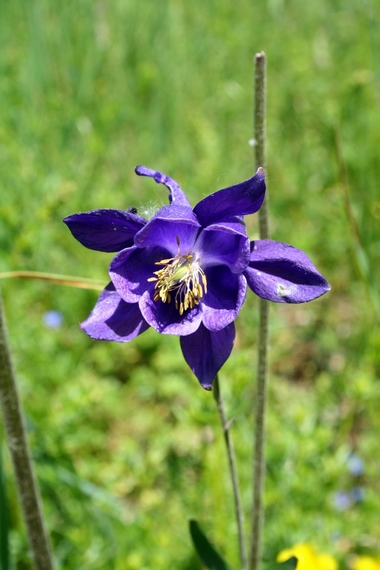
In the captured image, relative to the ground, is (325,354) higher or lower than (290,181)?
lower

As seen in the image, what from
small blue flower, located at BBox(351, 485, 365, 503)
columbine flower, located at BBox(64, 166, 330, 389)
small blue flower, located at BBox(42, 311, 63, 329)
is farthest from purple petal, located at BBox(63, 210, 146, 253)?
small blue flower, located at BBox(42, 311, 63, 329)

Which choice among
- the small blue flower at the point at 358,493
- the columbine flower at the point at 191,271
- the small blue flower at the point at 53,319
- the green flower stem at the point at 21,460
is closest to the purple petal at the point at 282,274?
the columbine flower at the point at 191,271

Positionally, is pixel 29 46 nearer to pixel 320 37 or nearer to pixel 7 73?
pixel 7 73

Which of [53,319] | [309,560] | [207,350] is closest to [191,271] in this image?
[207,350]

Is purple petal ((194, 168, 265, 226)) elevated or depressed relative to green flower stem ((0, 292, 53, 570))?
elevated

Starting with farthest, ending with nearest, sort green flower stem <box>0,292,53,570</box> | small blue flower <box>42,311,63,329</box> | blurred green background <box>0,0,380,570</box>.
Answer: small blue flower <box>42,311,63,329</box>, blurred green background <box>0,0,380,570</box>, green flower stem <box>0,292,53,570</box>

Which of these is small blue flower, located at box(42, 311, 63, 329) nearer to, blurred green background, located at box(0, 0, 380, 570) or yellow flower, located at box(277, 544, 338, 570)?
blurred green background, located at box(0, 0, 380, 570)

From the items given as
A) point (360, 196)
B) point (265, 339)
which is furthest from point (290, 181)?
point (265, 339)

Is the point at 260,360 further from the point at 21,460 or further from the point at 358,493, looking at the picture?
the point at 358,493

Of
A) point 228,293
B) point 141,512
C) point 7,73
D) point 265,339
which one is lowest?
point 141,512
